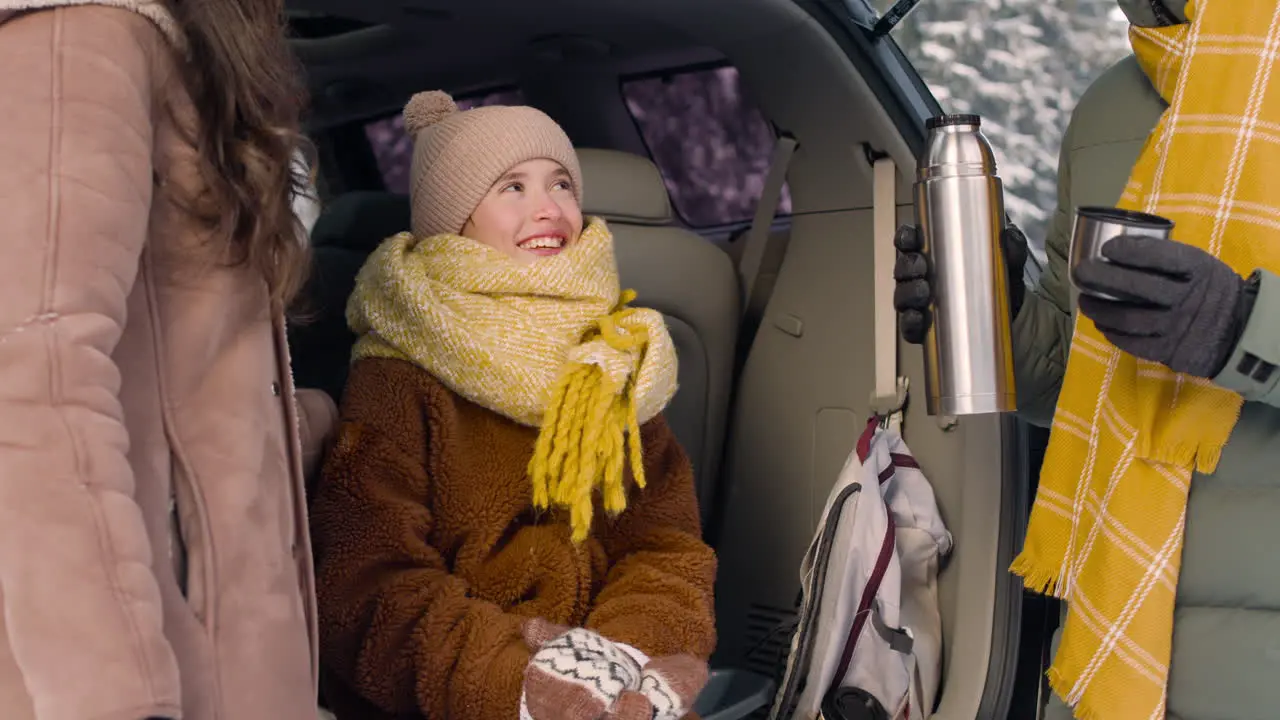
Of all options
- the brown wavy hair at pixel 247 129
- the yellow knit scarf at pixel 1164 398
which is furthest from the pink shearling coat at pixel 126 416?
the yellow knit scarf at pixel 1164 398

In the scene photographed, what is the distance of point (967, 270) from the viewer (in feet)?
6.23

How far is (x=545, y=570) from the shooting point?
2.04 meters

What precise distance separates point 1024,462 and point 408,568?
1336 millimetres

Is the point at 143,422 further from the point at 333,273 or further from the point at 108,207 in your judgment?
the point at 333,273

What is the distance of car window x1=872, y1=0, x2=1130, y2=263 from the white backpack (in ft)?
2.33

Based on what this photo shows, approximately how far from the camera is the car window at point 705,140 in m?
3.21

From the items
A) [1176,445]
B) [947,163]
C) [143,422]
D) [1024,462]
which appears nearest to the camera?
Result: [143,422]

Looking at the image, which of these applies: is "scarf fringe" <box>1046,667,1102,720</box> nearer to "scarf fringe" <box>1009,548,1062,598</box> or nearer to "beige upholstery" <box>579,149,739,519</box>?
"scarf fringe" <box>1009,548,1062,598</box>

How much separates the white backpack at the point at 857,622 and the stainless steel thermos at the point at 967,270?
602 millimetres

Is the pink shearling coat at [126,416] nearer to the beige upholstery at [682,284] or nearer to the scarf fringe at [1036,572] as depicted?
the scarf fringe at [1036,572]

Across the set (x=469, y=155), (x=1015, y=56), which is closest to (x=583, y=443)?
(x=469, y=155)

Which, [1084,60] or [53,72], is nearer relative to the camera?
[53,72]

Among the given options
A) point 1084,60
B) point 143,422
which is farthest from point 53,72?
point 1084,60

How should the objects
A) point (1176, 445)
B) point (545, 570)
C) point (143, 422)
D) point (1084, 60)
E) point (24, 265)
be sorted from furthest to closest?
point (1084, 60) → point (545, 570) → point (1176, 445) → point (143, 422) → point (24, 265)
